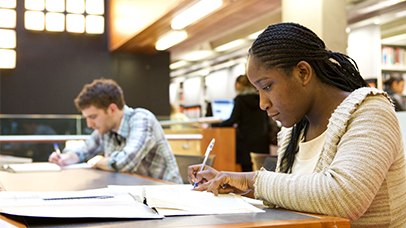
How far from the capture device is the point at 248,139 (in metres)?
5.00

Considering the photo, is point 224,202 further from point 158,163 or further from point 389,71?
point 389,71

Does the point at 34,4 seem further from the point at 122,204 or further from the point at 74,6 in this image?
the point at 122,204

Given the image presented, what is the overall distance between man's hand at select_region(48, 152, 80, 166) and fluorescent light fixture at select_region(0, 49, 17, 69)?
4258 mm

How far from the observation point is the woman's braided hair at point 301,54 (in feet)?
3.90

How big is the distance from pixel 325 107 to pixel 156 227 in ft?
2.19

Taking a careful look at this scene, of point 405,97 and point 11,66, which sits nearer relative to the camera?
point 11,66

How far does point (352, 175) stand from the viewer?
38.2 inches

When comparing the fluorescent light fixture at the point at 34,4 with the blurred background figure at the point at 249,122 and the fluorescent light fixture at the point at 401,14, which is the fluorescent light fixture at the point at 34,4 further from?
the fluorescent light fixture at the point at 401,14

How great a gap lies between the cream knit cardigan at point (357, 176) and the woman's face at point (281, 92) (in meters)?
0.13

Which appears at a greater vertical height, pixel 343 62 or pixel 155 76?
pixel 155 76

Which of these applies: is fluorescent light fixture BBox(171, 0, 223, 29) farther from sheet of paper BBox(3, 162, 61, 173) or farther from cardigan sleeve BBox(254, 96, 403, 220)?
cardigan sleeve BBox(254, 96, 403, 220)

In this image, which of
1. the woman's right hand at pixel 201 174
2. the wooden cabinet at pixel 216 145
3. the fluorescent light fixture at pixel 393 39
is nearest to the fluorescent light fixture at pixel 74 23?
the wooden cabinet at pixel 216 145

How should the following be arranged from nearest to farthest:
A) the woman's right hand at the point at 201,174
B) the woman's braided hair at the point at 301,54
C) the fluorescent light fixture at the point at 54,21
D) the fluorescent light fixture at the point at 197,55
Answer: the woman's braided hair at the point at 301,54 → the woman's right hand at the point at 201,174 → the fluorescent light fixture at the point at 54,21 → the fluorescent light fixture at the point at 197,55

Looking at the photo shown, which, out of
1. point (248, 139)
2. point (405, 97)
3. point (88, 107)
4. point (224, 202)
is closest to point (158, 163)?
point (88, 107)
